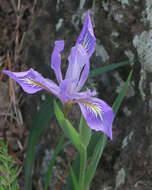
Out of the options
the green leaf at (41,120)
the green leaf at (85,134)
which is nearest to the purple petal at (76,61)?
the green leaf at (85,134)

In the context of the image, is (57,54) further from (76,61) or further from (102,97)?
(102,97)

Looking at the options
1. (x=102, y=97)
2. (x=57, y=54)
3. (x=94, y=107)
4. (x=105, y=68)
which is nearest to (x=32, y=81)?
(x=57, y=54)

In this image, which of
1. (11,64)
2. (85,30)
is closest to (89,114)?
(85,30)

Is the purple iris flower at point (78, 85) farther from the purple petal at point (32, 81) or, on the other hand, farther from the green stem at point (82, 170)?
the green stem at point (82, 170)

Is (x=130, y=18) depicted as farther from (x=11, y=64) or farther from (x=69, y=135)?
(x=11, y=64)

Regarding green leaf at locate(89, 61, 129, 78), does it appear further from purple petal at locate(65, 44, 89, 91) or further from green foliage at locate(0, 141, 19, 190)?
green foliage at locate(0, 141, 19, 190)

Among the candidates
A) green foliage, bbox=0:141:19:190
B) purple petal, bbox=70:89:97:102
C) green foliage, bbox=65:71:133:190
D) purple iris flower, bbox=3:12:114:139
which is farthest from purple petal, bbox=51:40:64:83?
green foliage, bbox=0:141:19:190
